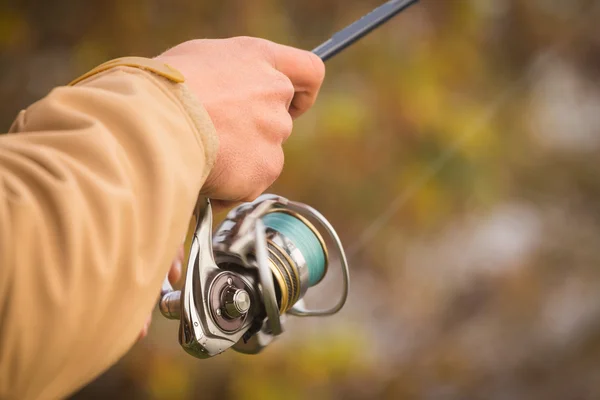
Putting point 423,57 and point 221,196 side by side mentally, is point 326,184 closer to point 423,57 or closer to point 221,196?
point 423,57

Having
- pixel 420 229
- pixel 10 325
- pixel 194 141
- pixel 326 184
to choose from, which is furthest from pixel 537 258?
pixel 10 325

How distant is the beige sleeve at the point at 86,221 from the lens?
46 cm

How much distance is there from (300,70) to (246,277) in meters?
0.28

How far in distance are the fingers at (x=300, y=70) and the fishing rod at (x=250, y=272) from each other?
0.40 feet

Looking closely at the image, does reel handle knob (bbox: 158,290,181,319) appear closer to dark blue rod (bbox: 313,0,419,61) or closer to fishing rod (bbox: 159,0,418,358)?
fishing rod (bbox: 159,0,418,358)

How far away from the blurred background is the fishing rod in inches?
53.9

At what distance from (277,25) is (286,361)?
1.27 meters

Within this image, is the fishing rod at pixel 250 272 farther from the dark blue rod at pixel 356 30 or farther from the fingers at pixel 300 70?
the fingers at pixel 300 70

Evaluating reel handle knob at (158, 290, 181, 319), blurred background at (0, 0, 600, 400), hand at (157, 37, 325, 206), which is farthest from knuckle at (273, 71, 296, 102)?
blurred background at (0, 0, 600, 400)

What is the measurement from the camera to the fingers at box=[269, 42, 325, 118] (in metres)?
0.79

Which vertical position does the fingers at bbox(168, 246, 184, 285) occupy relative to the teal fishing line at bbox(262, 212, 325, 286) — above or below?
above

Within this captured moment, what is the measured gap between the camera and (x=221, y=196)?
2.38 ft

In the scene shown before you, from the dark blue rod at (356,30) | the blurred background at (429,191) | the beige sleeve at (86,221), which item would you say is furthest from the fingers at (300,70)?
the blurred background at (429,191)

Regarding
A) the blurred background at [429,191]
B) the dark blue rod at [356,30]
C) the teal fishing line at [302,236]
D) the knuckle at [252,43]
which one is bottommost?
the blurred background at [429,191]
